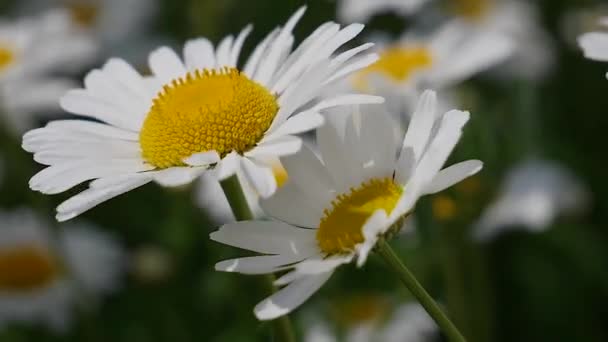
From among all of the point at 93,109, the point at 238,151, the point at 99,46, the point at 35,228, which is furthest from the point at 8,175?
the point at 238,151

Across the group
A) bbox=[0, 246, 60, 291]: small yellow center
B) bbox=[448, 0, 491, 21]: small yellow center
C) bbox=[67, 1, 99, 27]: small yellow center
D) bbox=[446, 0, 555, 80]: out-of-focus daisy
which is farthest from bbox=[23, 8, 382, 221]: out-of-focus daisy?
bbox=[67, 1, 99, 27]: small yellow center

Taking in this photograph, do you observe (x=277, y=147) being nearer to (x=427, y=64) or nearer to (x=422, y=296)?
(x=422, y=296)

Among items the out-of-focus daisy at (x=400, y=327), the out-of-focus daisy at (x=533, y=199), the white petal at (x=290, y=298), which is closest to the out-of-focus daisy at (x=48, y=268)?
the out-of-focus daisy at (x=400, y=327)

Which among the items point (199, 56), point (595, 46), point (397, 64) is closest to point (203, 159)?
point (199, 56)

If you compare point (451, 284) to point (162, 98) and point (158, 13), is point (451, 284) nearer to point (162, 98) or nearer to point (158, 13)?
point (162, 98)

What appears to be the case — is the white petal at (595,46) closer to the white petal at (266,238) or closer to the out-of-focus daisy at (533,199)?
the white petal at (266,238)
